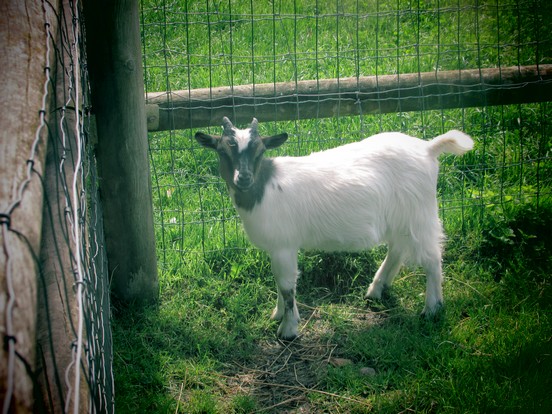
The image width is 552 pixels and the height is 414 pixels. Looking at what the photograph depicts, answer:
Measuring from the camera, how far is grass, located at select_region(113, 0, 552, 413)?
3.49 m

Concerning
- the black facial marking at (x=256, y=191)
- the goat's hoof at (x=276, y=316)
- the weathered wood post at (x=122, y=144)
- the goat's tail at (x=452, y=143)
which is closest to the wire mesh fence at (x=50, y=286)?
the weathered wood post at (x=122, y=144)

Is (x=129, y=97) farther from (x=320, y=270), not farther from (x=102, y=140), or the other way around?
(x=320, y=270)

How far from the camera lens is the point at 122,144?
3.88 meters

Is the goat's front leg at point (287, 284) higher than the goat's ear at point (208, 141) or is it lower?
lower

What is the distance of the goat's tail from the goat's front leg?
1368 millimetres

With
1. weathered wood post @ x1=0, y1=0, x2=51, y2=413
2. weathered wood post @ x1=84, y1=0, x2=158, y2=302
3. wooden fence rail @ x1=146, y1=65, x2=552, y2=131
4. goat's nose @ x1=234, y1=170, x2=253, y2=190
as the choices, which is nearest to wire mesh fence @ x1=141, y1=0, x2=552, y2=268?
wooden fence rail @ x1=146, y1=65, x2=552, y2=131

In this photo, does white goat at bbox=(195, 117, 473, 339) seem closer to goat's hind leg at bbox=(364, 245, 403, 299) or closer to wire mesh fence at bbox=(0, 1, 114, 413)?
goat's hind leg at bbox=(364, 245, 403, 299)

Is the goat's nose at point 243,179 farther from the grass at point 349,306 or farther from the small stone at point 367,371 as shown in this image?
the small stone at point 367,371

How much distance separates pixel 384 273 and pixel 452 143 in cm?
117

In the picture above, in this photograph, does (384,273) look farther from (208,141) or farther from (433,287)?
(208,141)

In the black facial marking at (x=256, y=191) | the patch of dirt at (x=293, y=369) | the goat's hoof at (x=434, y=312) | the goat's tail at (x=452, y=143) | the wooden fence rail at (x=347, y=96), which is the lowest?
the patch of dirt at (x=293, y=369)

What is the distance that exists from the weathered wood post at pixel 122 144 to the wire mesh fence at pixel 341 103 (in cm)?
48

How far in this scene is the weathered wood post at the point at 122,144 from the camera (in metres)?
3.67

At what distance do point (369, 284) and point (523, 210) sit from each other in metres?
1.61
